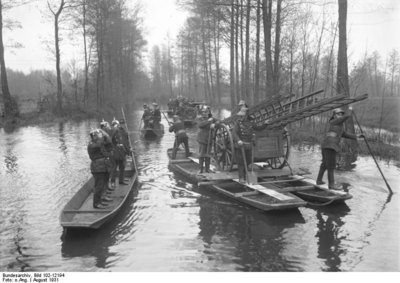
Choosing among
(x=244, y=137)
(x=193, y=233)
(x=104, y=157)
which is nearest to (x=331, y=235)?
(x=193, y=233)

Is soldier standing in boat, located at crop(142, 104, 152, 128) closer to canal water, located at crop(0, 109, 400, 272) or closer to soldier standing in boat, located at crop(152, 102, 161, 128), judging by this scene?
soldier standing in boat, located at crop(152, 102, 161, 128)

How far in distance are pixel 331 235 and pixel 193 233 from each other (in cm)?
254

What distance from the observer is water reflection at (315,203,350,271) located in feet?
20.5

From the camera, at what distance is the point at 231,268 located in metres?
5.99

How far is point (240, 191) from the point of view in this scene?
1010 cm

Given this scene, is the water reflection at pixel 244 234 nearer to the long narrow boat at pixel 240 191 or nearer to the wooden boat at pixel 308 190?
the long narrow boat at pixel 240 191

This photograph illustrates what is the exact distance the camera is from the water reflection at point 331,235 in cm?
625

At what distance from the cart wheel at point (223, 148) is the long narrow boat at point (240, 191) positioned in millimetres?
468

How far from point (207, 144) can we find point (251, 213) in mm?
3274

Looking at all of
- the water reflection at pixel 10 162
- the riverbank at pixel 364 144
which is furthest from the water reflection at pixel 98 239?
the riverbank at pixel 364 144

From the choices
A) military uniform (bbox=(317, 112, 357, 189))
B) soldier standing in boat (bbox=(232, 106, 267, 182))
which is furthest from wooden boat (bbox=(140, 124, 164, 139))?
military uniform (bbox=(317, 112, 357, 189))

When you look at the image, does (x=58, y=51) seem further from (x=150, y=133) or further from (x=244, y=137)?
(x=244, y=137)
